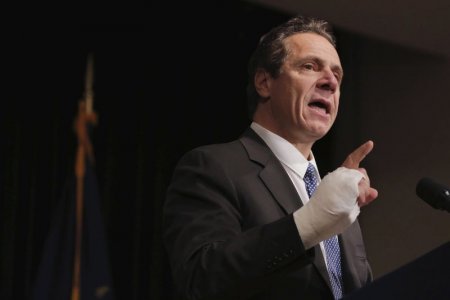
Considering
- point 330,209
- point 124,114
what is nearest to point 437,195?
point 330,209

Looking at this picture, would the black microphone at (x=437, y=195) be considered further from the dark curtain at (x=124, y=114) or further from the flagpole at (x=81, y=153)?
the dark curtain at (x=124, y=114)

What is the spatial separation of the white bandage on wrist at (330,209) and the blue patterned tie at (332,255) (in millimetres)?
264

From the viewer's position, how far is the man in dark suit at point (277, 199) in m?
1.45

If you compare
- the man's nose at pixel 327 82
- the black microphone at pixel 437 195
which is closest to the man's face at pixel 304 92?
the man's nose at pixel 327 82

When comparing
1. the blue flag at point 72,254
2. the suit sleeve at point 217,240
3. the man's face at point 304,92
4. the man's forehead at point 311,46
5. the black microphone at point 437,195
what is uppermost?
the man's forehead at point 311,46

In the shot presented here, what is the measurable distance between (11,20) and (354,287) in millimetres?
3243

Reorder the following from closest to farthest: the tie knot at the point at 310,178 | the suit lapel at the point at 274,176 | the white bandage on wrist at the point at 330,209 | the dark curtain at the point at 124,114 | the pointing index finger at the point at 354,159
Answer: the white bandage on wrist at the point at 330,209
the pointing index finger at the point at 354,159
the suit lapel at the point at 274,176
the tie knot at the point at 310,178
the dark curtain at the point at 124,114

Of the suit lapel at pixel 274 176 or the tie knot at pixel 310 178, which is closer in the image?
the suit lapel at pixel 274 176

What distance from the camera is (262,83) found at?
198 cm

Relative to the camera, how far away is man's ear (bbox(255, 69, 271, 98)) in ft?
6.45

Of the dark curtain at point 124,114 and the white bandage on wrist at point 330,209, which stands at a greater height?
the white bandage on wrist at point 330,209

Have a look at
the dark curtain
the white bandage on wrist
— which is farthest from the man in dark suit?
the dark curtain

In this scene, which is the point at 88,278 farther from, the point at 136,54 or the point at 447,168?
the point at 447,168

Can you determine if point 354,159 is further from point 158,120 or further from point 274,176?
point 158,120
